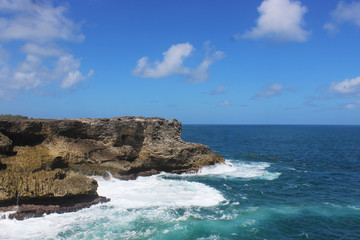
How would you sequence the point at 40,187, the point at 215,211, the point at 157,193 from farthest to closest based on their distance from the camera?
the point at 157,193 < the point at 215,211 < the point at 40,187

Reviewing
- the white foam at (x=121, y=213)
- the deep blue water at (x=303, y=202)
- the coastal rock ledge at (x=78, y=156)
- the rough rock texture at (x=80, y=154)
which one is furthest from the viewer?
the rough rock texture at (x=80, y=154)

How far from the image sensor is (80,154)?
28250mm

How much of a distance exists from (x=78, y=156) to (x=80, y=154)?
11.8 inches

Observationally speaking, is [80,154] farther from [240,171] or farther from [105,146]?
[240,171]

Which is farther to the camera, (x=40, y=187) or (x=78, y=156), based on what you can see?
(x=78, y=156)

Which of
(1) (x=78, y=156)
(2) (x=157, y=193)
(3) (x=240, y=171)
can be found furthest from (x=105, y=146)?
(3) (x=240, y=171)

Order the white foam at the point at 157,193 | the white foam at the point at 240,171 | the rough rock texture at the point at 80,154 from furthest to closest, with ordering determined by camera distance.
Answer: the white foam at the point at 240,171
the white foam at the point at 157,193
the rough rock texture at the point at 80,154

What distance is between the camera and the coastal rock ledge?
20.0 meters

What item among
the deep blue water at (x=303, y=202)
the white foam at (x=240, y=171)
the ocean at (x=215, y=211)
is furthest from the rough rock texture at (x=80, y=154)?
the deep blue water at (x=303, y=202)

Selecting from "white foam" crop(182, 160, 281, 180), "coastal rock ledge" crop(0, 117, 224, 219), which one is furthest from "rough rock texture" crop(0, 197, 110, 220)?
"white foam" crop(182, 160, 281, 180)

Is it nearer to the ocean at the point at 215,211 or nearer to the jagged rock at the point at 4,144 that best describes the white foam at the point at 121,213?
the ocean at the point at 215,211

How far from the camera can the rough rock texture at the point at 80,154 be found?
2014cm

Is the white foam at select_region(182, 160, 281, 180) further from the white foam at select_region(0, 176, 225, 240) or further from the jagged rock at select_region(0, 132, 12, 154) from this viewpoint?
the jagged rock at select_region(0, 132, 12, 154)

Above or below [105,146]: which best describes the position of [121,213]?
below
